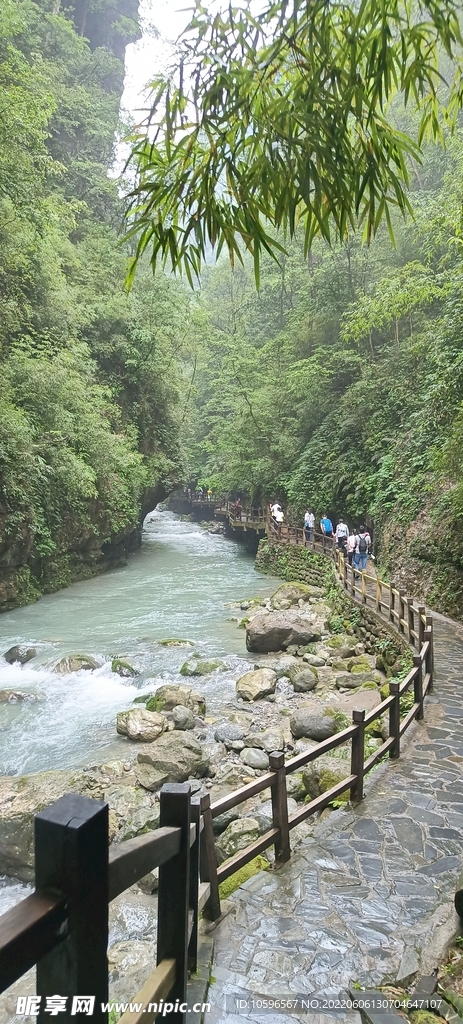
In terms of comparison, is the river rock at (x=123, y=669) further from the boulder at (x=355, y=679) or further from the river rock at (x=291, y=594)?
the river rock at (x=291, y=594)

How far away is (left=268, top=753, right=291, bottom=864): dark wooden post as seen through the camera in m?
4.23

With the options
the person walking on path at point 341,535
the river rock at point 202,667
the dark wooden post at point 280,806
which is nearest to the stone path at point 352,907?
the dark wooden post at point 280,806

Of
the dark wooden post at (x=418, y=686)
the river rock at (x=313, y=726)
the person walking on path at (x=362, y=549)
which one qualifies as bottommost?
the river rock at (x=313, y=726)

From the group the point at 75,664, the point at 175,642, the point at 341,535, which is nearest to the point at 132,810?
the point at 75,664

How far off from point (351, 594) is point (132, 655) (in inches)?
242

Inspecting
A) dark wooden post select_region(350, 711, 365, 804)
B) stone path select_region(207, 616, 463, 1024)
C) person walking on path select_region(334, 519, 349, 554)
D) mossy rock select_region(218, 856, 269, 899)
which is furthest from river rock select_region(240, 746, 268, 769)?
person walking on path select_region(334, 519, 349, 554)

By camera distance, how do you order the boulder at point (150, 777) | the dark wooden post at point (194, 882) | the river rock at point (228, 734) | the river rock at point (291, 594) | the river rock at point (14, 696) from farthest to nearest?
the river rock at point (291, 594) < the river rock at point (14, 696) < the river rock at point (228, 734) < the boulder at point (150, 777) < the dark wooden post at point (194, 882)

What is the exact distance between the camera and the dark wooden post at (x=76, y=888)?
117cm

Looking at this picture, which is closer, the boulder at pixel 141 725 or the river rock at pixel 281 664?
the boulder at pixel 141 725

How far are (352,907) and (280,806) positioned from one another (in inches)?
31.1

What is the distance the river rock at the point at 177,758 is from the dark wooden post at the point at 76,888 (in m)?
6.24

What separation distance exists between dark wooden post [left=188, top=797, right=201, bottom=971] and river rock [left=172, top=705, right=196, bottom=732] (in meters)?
6.14

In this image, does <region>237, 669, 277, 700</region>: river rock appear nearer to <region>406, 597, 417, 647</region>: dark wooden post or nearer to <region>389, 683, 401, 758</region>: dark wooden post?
<region>406, 597, 417, 647</region>: dark wooden post

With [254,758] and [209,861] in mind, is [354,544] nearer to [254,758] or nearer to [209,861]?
[254,758]
